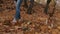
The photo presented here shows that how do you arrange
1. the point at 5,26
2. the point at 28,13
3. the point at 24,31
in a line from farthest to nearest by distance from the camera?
the point at 28,13 < the point at 5,26 < the point at 24,31

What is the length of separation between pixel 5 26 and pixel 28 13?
478 centimetres

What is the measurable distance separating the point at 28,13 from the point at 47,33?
5.27 m

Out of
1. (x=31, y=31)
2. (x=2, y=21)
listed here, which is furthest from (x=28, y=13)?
(x=31, y=31)

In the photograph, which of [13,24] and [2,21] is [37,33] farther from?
[2,21]

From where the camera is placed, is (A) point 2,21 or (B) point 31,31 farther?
(A) point 2,21

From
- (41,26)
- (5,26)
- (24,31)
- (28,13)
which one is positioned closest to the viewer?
(24,31)

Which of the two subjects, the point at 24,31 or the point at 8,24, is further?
the point at 8,24

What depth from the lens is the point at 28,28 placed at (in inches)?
440

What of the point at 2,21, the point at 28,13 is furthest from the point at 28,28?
the point at 28,13

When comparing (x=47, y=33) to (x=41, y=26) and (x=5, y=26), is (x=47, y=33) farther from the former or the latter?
(x=5, y=26)

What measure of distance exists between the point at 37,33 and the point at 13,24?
170cm

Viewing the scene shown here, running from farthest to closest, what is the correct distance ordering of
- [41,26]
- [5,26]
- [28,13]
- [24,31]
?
1. [28,13]
2. [41,26]
3. [5,26]
4. [24,31]

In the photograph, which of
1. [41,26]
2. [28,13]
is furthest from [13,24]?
[28,13]

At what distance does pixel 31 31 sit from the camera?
10.7 metres
